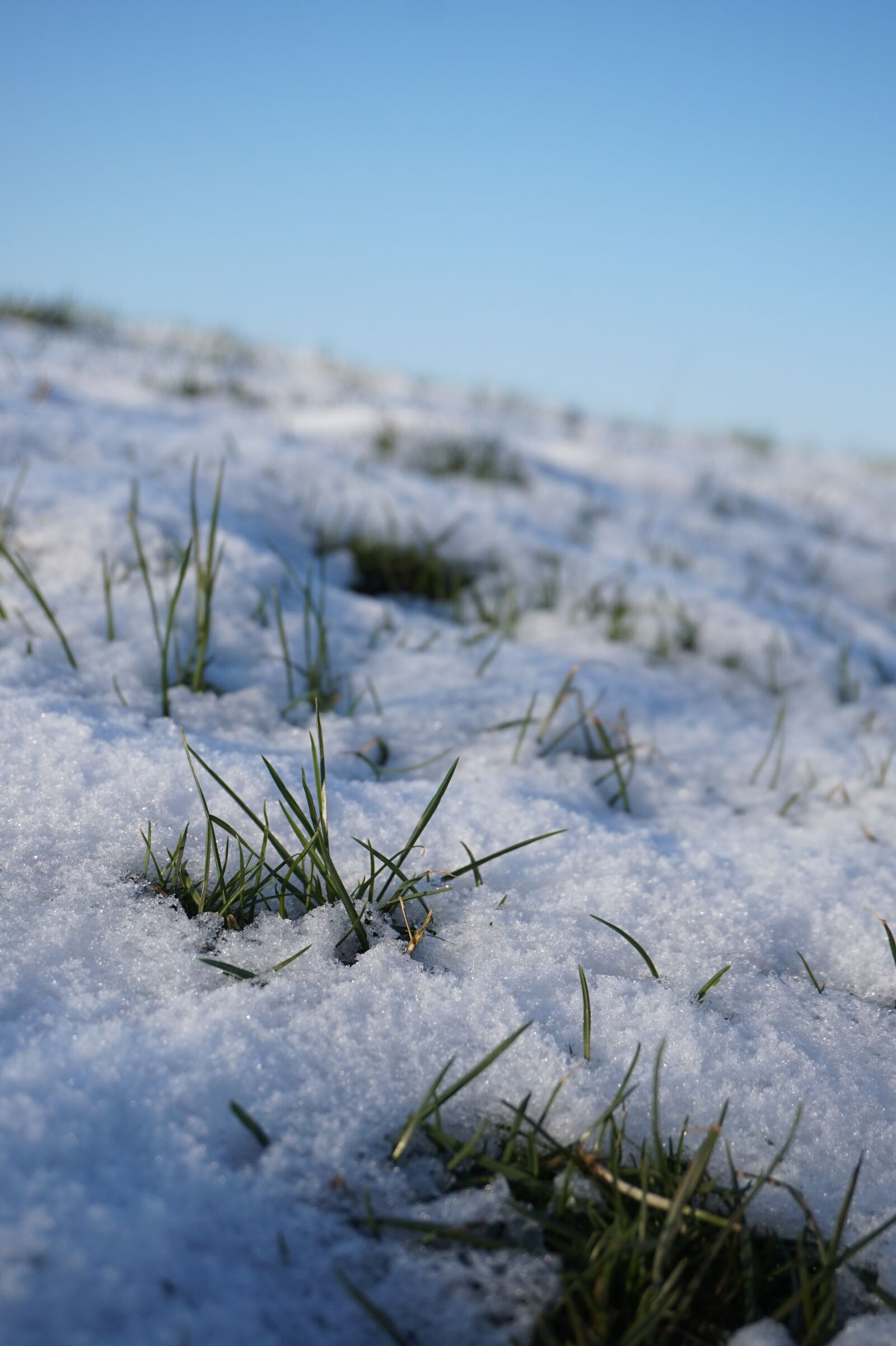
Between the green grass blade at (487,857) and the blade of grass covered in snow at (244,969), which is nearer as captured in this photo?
the blade of grass covered in snow at (244,969)

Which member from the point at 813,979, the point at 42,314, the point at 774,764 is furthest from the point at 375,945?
the point at 42,314

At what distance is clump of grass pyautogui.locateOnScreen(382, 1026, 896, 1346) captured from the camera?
0.71 meters

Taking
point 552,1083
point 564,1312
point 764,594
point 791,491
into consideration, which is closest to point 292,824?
point 552,1083

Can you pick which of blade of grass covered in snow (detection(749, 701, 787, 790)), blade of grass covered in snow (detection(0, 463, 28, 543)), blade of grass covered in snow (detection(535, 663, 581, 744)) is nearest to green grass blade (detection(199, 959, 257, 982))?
blade of grass covered in snow (detection(535, 663, 581, 744))

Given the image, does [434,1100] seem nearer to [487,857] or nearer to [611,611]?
[487,857]

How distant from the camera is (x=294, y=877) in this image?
1.17 metres

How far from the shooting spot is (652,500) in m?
4.75

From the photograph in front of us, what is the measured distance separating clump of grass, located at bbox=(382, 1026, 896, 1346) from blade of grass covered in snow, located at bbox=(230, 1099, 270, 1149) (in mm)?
127

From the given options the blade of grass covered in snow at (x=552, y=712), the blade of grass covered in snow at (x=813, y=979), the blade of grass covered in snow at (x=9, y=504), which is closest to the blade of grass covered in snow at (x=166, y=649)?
the blade of grass covered in snow at (x=9, y=504)

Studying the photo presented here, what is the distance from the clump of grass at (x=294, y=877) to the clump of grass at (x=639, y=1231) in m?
0.27

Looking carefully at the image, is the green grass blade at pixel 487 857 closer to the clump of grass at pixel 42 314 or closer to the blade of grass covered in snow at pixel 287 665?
the blade of grass covered in snow at pixel 287 665

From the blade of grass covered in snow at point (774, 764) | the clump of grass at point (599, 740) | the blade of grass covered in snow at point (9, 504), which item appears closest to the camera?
the clump of grass at point (599, 740)

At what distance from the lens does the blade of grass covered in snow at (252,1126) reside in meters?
0.79

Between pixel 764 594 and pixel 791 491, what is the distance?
3428 mm
